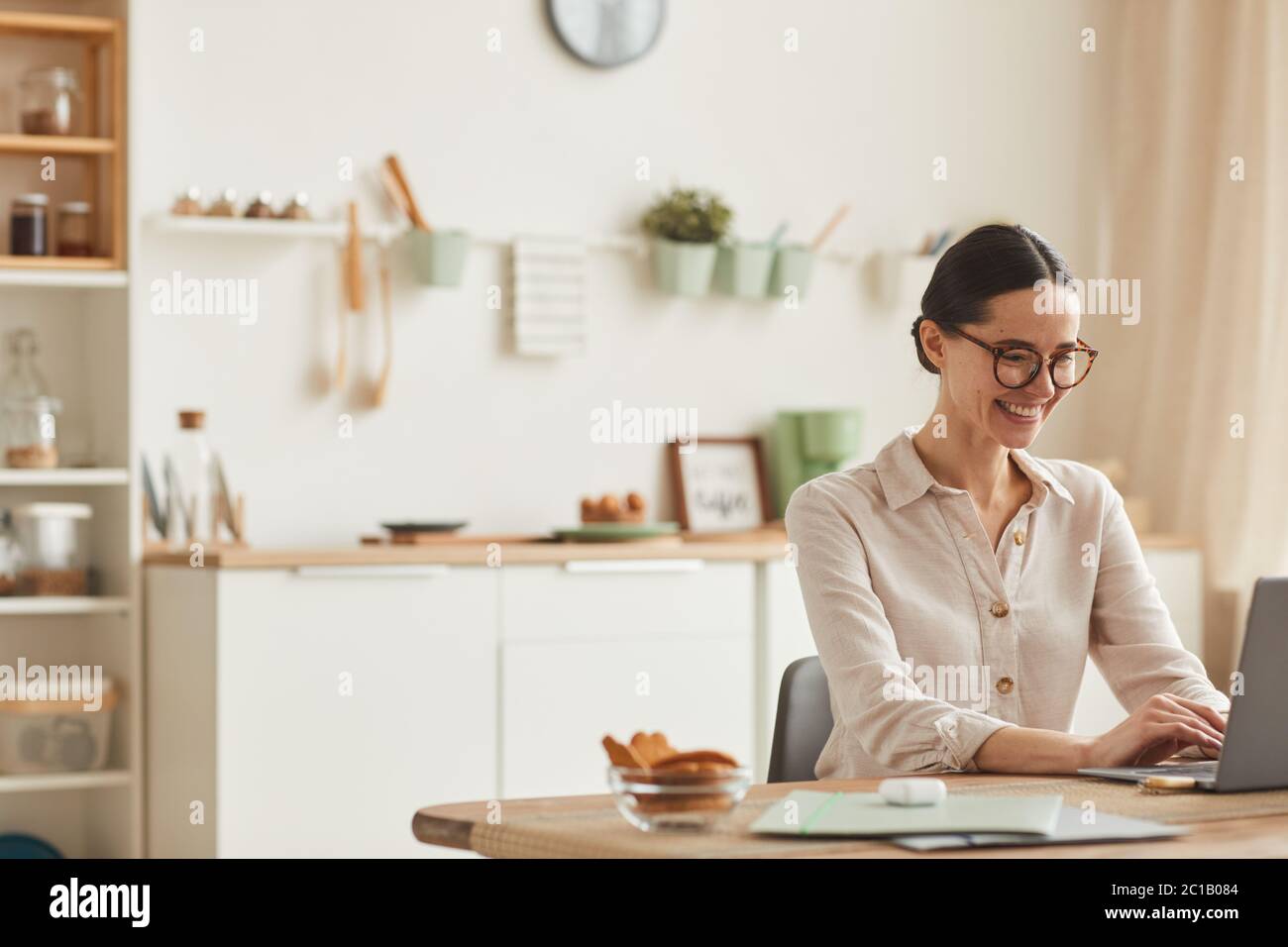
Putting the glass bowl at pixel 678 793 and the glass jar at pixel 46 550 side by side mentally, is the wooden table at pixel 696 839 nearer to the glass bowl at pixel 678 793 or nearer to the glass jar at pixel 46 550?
the glass bowl at pixel 678 793

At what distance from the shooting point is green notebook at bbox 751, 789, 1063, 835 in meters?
1.34

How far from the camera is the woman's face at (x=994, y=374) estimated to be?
6.58ft

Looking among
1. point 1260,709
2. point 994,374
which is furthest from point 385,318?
point 1260,709

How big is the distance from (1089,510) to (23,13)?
2.50 m

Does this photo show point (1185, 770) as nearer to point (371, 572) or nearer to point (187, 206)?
point (371, 572)

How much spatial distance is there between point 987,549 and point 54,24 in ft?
7.92

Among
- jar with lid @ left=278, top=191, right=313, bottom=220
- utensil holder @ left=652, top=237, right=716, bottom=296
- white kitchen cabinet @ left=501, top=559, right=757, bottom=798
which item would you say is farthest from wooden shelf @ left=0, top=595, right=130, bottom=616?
utensil holder @ left=652, top=237, right=716, bottom=296

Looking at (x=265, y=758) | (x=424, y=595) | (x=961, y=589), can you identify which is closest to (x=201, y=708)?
(x=265, y=758)

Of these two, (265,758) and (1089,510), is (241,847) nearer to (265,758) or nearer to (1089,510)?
(265,758)

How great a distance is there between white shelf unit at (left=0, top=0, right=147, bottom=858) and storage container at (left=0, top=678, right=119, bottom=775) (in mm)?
33

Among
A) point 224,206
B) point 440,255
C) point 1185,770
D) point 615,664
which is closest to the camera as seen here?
point 1185,770

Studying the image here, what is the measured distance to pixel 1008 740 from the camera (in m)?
1.76

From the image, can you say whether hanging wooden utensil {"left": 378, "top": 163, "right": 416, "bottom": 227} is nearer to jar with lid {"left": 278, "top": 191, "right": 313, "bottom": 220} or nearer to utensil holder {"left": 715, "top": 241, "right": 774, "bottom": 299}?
jar with lid {"left": 278, "top": 191, "right": 313, "bottom": 220}

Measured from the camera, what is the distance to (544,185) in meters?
Answer: 4.13
